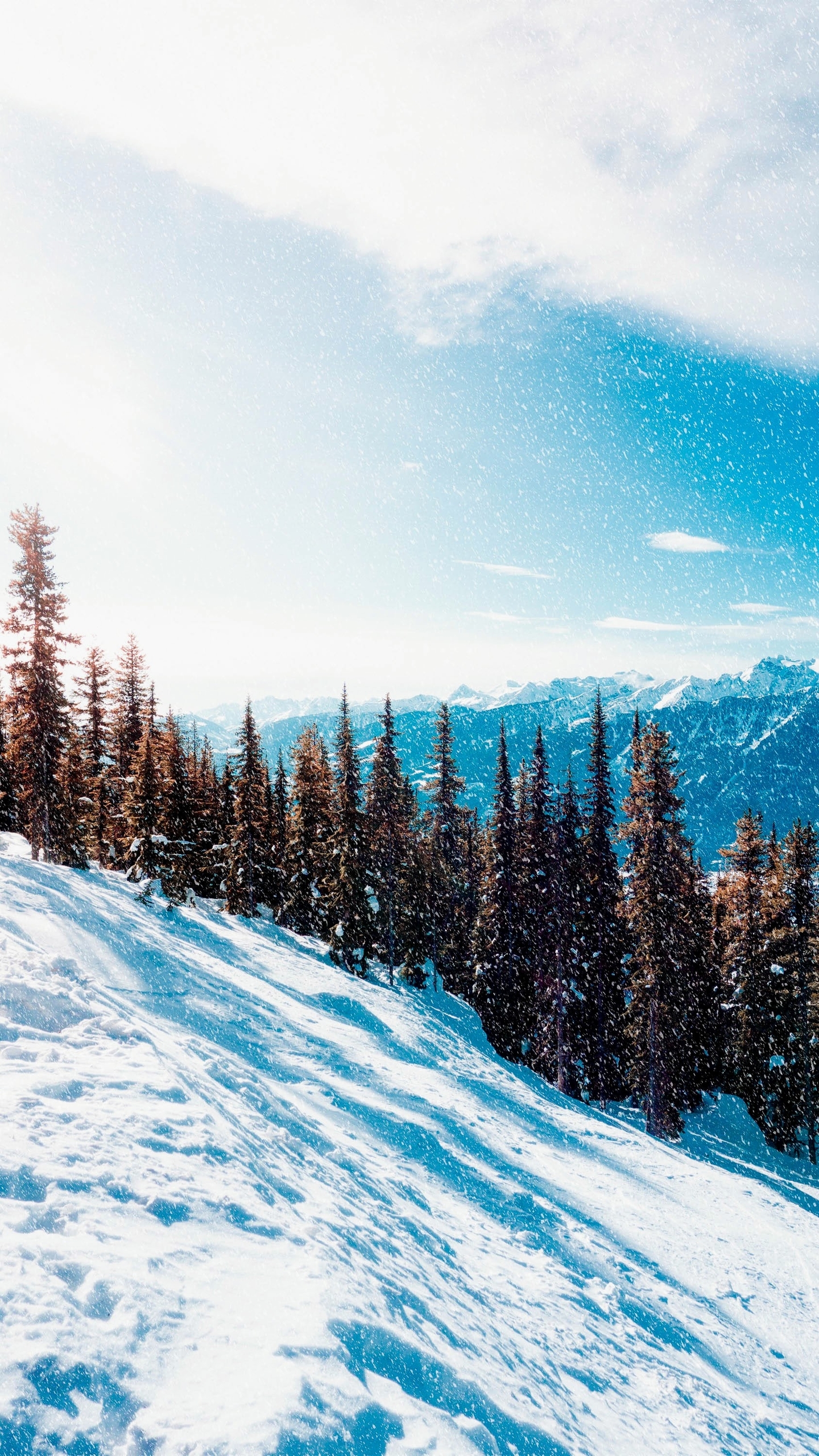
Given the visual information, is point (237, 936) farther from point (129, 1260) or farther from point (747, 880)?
point (747, 880)

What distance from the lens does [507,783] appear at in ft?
103

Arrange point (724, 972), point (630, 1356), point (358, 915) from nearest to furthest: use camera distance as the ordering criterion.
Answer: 1. point (630, 1356)
2. point (358, 915)
3. point (724, 972)

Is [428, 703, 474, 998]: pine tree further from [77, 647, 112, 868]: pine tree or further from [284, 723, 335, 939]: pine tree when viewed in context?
[77, 647, 112, 868]: pine tree

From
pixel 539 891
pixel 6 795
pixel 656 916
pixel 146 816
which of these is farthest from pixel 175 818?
pixel 656 916

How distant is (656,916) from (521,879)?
8006mm

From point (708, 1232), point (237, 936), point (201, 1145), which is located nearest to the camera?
point (201, 1145)

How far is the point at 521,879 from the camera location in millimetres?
31328

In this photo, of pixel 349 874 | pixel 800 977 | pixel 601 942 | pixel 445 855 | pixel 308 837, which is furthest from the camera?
pixel 445 855

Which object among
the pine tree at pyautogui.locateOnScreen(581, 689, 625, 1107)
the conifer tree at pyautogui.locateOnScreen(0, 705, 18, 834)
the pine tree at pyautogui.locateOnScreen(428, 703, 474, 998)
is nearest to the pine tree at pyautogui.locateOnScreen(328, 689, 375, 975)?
the pine tree at pyautogui.locateOnScreen(428, 703, 474, 998)

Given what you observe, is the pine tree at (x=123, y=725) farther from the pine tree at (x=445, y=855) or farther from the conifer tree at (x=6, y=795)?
the pine tree at (x=445, y=855)

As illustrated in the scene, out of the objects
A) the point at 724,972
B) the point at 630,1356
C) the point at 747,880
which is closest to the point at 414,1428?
the point at 630,1356

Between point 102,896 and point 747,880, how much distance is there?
1151 inches

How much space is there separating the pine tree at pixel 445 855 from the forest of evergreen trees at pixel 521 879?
177 millimetres

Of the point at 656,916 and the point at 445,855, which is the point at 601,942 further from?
the point at 445,855
